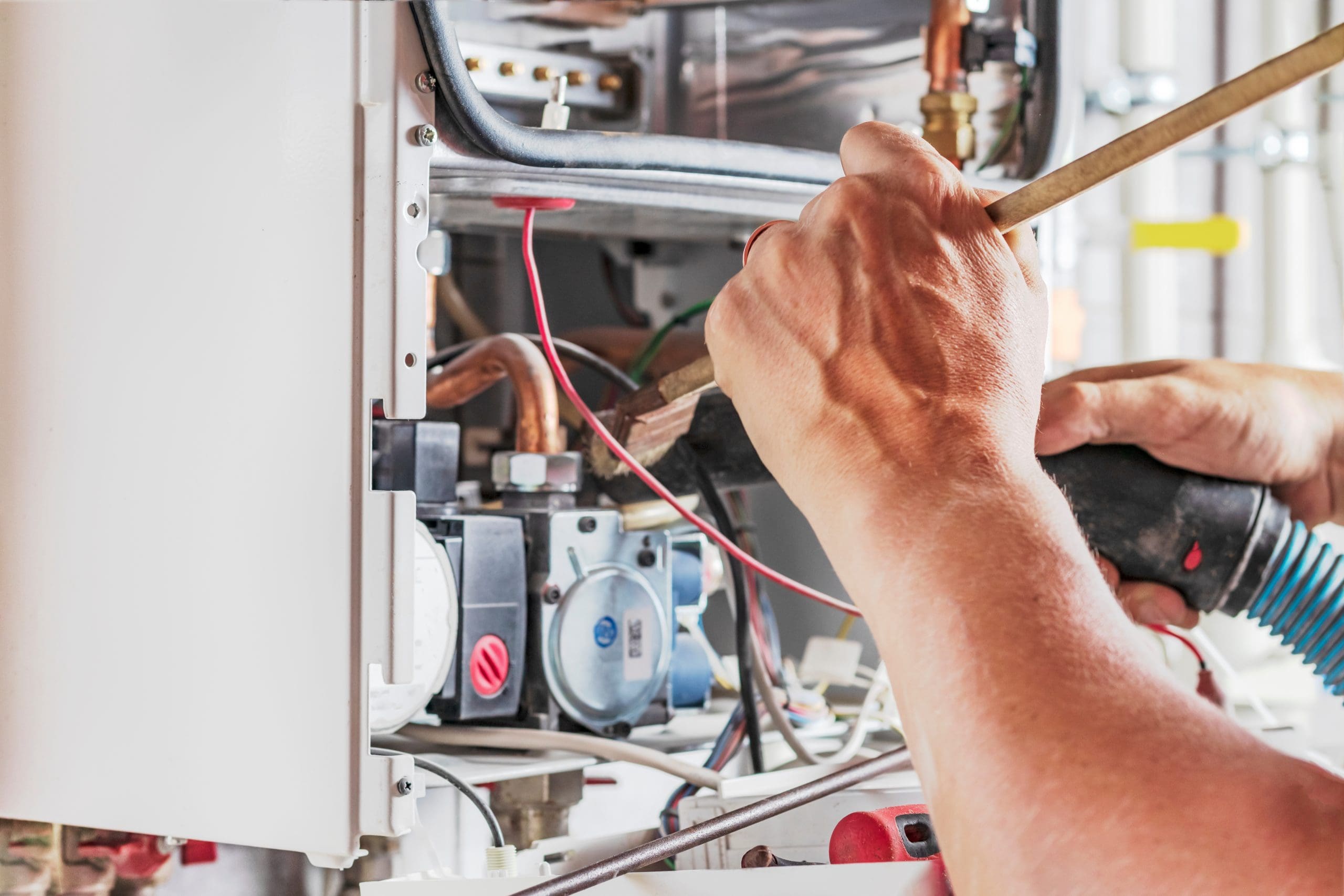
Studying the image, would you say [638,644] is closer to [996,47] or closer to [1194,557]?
[1194,557]

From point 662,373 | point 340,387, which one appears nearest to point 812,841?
point 340,387

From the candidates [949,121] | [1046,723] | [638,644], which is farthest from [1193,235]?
[1046,723]

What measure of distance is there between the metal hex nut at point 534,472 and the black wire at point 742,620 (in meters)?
0.09

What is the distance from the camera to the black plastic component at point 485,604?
828 mm

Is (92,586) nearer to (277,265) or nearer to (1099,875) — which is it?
(277,265)

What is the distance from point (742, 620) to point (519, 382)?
0.25 meters

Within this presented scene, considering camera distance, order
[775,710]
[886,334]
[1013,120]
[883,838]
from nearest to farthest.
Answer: [886,334] → [883,838] → [775,710] → [1013,120]

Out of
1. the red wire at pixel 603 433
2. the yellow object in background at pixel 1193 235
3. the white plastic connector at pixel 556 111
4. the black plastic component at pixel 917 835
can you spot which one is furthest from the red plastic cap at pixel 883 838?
the yellow object in background at pixel 1193 235

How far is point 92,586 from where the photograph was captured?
676 millimetres

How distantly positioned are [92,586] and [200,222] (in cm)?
20

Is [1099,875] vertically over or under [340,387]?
under

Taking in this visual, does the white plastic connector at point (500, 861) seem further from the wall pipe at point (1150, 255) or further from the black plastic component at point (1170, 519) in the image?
the wall pipe at point (1150, 255)

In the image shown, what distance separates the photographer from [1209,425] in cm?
91

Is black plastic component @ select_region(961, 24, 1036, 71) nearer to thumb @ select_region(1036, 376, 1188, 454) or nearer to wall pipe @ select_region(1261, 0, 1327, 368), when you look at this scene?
thumb @ select_region(1036, 376, 1188, 454)
